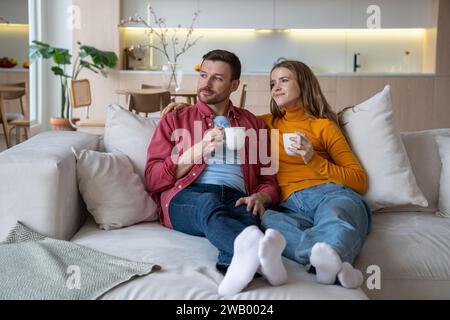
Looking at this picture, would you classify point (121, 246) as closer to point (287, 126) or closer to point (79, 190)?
point (79, 190)

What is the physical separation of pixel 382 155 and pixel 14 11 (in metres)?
2.34

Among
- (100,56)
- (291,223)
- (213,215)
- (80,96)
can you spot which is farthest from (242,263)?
(100,56)

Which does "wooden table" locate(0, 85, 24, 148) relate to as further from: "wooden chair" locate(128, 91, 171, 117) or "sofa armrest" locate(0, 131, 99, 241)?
"wooden chair" locate(128, 91, 171, 117)

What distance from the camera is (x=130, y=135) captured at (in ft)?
8.77

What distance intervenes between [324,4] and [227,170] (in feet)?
17.5

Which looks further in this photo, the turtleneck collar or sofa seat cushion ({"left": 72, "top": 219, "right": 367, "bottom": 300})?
the turtleneck collar

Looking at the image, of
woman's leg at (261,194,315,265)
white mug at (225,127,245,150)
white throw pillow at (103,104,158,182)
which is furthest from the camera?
white throw pillow at (103,104,158,182)

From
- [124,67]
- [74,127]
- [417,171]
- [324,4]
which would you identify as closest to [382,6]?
[324,4]

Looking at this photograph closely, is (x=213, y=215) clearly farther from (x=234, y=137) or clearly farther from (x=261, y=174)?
(x=261, y=174)

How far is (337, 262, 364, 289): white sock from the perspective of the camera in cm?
185

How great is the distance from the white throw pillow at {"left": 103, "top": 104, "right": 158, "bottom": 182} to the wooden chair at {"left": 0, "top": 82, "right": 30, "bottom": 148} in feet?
4.31

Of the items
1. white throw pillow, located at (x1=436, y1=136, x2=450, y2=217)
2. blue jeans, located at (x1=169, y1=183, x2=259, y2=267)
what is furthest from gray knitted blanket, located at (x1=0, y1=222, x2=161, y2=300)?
white throw pillow, located at (x1=436, y1=136, x2=450, y2=217)

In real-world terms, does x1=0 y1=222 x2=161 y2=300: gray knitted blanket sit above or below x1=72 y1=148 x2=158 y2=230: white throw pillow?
below
